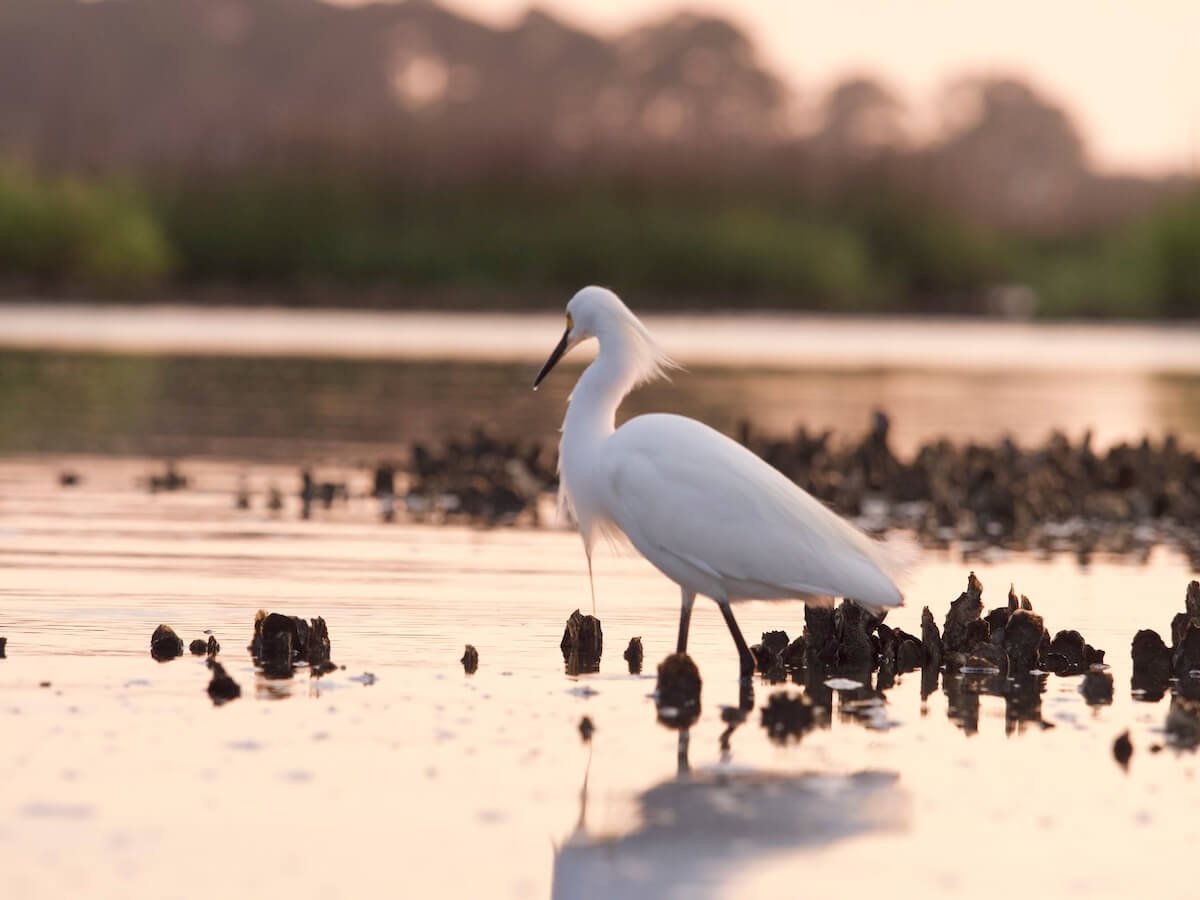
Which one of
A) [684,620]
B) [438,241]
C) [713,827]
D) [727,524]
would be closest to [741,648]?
[684,620]

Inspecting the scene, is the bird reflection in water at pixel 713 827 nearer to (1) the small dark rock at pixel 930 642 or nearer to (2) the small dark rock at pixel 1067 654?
(1) the small dark rock at pixel 930 642

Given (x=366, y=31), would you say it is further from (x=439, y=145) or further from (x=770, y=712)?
(x=770, y=712)

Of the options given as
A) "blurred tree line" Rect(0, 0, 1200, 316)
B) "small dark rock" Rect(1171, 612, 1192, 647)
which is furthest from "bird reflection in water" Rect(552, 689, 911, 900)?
"blurred tree line" Rect(0, 0, 1200, 316)

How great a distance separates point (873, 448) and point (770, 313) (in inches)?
1011

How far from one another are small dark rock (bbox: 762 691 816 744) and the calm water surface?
0.07 meters

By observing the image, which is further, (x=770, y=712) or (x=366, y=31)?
(x=366, y=31)

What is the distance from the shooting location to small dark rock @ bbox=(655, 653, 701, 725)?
7.80m

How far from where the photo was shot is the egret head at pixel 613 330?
8.91 m

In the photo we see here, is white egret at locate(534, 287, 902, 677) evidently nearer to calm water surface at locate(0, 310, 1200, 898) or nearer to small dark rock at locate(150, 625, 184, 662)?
calm water surface at locate(0, 310, 1200, 898)

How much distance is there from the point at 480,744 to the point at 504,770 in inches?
12.7

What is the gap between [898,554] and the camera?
853cm

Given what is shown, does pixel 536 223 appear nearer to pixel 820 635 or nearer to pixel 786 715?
pixel 820 635

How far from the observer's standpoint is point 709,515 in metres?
8.24

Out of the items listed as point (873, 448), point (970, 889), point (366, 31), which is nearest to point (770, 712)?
point (970, 889)
